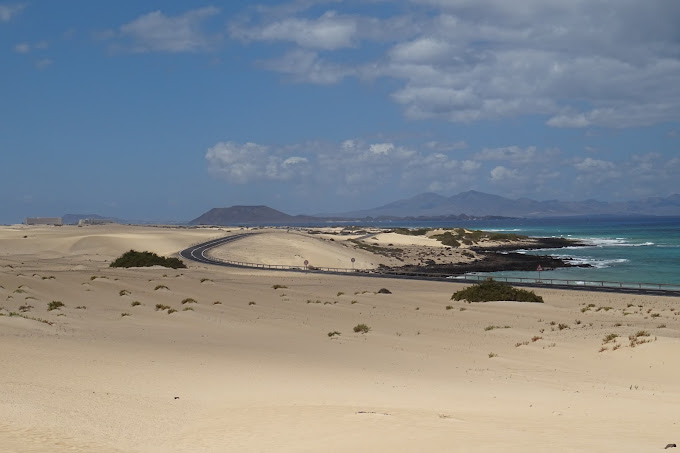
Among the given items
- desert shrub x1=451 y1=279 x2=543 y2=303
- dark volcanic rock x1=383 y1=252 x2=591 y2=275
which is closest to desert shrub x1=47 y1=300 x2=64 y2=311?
desert shrub x1=451 y1=279 x2=543 y2=303

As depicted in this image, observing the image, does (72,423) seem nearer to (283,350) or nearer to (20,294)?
(283,350)

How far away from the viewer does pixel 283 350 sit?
2127cm

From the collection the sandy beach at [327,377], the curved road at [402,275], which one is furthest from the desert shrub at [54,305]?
the curved road at [402,275]

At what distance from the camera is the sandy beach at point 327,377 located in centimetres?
1065

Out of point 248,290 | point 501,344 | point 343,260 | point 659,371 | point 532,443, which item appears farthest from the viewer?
point 343,260

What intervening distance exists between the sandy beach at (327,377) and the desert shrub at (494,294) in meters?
4.00

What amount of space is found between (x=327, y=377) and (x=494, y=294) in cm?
2722

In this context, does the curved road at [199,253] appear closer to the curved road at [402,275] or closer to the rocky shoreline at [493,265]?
the curved road at [402,275]

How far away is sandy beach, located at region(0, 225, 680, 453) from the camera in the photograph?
10.6 meters

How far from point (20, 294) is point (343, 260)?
67205mm

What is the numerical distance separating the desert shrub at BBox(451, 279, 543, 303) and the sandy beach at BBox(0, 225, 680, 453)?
4.00 meters

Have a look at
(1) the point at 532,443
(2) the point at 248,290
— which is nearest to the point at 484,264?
(2) the point at 248,290

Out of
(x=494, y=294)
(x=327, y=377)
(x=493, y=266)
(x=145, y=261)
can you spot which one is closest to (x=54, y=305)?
(x=327, y=377)

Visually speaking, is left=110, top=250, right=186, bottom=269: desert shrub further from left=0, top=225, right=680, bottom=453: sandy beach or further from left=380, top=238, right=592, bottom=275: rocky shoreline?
left=0, top=225, right=680, bottom=453: sandy beach
